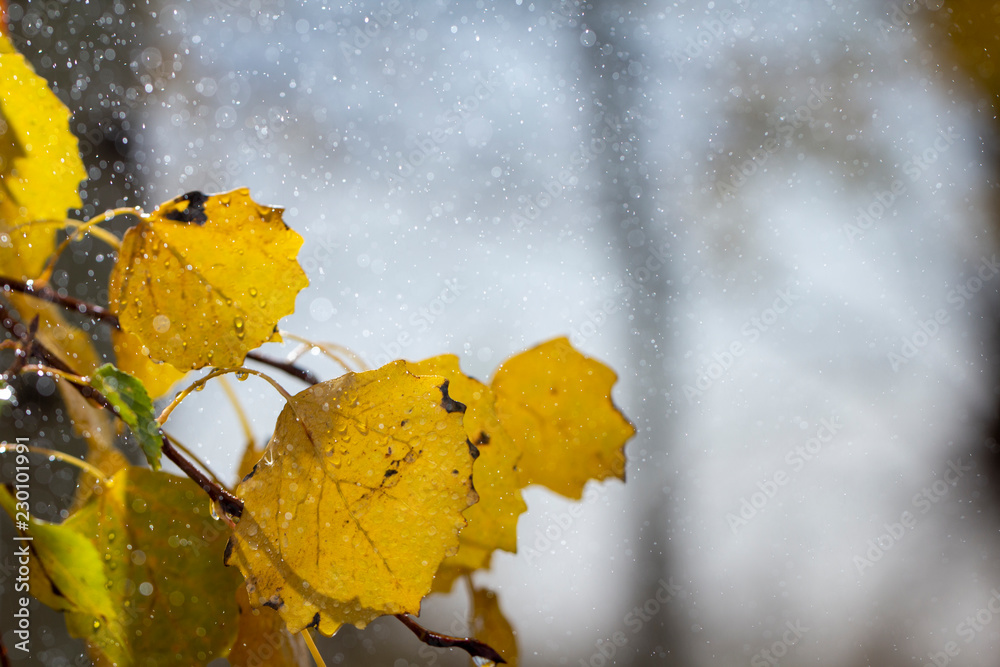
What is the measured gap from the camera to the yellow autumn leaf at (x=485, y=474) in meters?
0.10

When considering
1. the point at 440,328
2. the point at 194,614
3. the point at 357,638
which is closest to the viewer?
the point at 194,614

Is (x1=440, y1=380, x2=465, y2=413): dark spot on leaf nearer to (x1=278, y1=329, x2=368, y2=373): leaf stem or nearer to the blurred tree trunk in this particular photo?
(x1=278, y1=329, x2=368, y2=373): leaf stem

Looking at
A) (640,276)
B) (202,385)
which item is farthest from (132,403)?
(640,276)

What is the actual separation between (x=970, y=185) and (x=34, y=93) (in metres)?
0.94

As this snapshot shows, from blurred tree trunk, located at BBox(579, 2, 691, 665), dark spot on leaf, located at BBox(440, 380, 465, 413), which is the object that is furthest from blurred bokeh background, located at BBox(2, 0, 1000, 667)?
dark spot on leaf, located at BBox(440, 380, 465, 413)

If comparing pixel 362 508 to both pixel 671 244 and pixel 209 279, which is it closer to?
pixel 209 279

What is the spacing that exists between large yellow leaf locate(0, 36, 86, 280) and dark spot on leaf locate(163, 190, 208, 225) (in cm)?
4

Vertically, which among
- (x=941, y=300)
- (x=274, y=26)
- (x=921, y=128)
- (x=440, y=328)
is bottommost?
(x=440, y=328)

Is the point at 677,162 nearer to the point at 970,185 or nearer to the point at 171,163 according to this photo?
the point at 970,185

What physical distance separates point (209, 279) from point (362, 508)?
0.04m

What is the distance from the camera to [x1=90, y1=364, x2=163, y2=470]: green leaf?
73 millimetres

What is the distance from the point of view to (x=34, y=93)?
10 centimetres

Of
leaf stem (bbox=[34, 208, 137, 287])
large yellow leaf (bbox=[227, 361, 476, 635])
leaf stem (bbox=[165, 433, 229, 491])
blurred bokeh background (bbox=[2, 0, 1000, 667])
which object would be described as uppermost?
blurred bokeh background (bbox=[2, 0, 1000, 667])

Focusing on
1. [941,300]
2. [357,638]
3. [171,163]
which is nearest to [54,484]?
[171,163]
